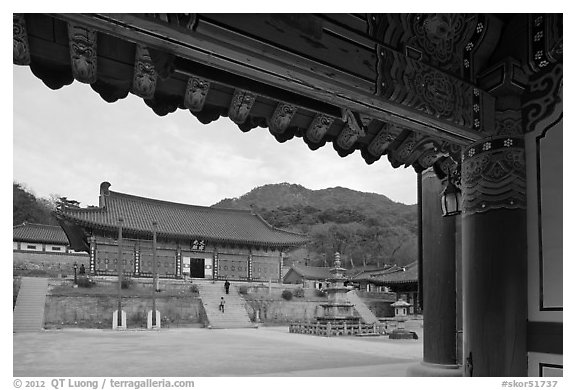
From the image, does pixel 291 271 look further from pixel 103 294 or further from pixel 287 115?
pixel 287 115

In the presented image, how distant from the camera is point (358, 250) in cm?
6241

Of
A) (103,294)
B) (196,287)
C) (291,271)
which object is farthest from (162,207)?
(291,271)

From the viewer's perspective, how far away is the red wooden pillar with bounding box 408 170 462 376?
5.88 m

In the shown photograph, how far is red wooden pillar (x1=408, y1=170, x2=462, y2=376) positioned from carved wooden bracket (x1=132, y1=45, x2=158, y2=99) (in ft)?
12.9

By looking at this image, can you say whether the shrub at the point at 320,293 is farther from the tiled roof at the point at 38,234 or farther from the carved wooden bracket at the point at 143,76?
the carved wooden bracket at the point at 143,76

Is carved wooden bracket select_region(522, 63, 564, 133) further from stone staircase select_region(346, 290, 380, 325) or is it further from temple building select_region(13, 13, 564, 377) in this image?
stone staircase select_region(346, 290, 380, 325)

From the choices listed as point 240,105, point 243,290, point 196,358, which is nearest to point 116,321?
point 243,290

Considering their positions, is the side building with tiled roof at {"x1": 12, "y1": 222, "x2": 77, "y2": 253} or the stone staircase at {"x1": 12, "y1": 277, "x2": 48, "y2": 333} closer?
the stone staircase at {"x1": 12, "y1": 277, "x2": 48, "y2": 333}

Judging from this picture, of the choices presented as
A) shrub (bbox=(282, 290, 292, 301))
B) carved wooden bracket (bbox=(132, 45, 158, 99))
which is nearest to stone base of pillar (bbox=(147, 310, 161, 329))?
shrub (bbox=(282, 290, 292, 301))

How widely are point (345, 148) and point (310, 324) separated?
63.1 feet

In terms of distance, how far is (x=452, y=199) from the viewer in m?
3.97

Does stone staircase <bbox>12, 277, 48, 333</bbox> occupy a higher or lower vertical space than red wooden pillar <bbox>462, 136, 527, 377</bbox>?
lower

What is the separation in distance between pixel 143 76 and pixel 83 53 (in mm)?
398

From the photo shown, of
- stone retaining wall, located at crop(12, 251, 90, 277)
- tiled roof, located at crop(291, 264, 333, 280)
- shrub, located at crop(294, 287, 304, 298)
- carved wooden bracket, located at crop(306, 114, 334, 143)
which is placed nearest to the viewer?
carved wooden bracket, located at crop(306, 114, 334, 143)
